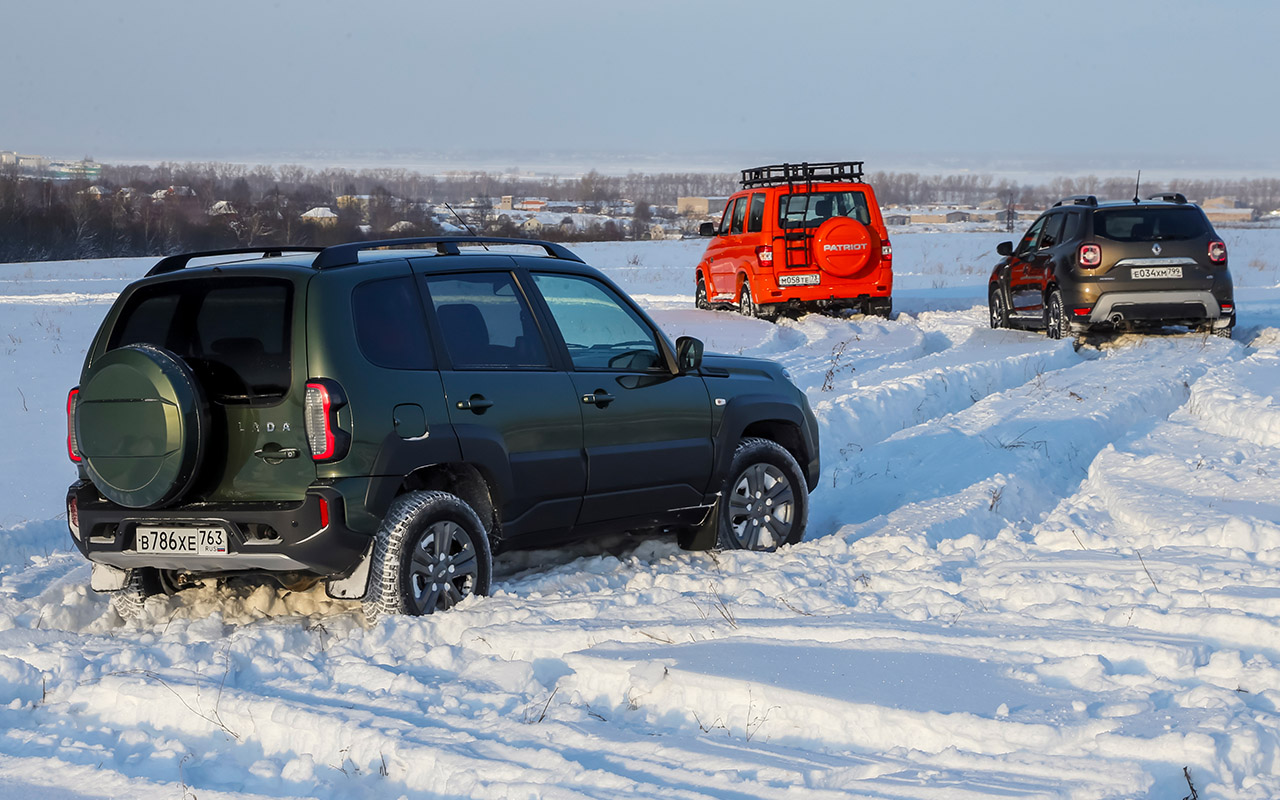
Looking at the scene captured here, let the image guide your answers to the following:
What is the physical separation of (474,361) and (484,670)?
1614 millimetres

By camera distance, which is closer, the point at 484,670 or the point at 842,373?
the point at 484,670

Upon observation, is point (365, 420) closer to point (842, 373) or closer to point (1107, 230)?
point (842, 373)

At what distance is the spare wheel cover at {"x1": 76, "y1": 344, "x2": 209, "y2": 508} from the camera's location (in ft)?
18.0

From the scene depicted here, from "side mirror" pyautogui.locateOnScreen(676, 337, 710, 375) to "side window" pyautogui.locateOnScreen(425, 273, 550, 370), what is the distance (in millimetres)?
814

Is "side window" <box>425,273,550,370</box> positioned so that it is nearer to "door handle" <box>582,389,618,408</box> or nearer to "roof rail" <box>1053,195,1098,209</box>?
"door handle" <box>582,389,618,408</box>

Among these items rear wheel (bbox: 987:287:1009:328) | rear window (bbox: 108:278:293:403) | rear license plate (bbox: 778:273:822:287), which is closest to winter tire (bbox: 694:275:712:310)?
rear license plate (bbox: 778:273:822:287)

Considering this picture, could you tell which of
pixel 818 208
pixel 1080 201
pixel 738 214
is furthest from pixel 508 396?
pixel 738 214

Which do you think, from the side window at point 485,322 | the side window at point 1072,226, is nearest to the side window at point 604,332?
the side window at point 485,322

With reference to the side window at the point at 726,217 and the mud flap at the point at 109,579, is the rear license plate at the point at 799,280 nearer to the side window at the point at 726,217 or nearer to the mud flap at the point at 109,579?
the side window at the point at 726,217

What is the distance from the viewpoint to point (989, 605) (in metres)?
5.96

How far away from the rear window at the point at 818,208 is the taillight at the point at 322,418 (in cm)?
1485

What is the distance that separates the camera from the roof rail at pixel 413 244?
5.88m

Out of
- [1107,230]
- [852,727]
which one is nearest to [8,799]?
[852,727]

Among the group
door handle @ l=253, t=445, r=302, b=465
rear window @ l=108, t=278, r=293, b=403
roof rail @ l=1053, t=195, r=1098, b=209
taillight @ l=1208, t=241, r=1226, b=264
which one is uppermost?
roof rail @ l=1053, t=195, r=1098, b=209
